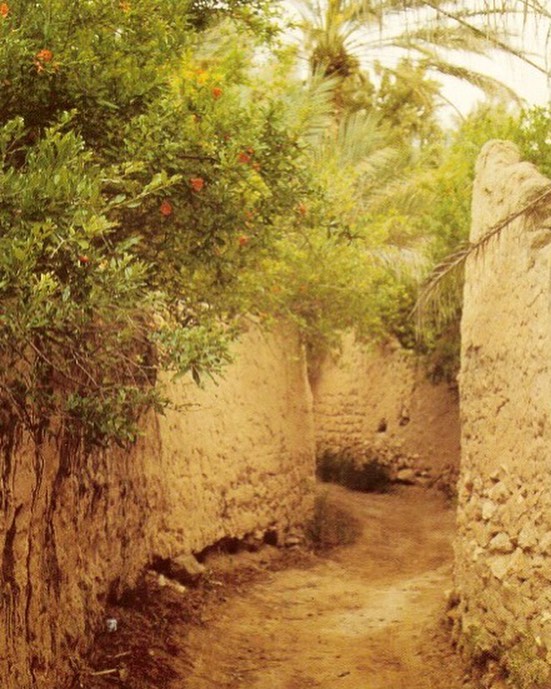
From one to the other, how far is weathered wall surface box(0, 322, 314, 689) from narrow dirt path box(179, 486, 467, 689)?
699mm

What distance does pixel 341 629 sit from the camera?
6422 mm

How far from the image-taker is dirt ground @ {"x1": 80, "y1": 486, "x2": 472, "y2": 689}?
17.1 ft

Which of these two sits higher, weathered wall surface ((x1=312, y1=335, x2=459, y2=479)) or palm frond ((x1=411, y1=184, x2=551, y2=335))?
palm frond ((x1=411, y1=184, x2=551, y2=335))

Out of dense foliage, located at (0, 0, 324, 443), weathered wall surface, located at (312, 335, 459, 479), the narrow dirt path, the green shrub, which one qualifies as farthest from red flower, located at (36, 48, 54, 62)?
the green shrub

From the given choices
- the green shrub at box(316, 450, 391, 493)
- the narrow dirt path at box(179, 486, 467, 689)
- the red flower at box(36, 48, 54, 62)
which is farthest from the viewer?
the green shrub at box(316, 450, 391, 493)

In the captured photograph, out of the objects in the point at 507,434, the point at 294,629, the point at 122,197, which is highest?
the point at 122,197

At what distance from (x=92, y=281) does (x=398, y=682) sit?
3534 mm

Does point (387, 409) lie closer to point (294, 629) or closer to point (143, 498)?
point (294, 629)

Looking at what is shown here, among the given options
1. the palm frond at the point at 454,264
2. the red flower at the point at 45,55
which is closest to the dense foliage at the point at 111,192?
the red flower at the point at 45,55

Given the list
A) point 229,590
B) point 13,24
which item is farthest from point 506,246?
point 229,590

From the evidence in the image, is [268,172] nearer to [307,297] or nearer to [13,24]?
[13,24]

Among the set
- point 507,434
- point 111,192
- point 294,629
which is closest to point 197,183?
point 111,192

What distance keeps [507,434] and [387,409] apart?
7929 mm

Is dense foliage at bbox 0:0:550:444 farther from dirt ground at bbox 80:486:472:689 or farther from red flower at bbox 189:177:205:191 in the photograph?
dirt ground at bbox 80:486:472:689
